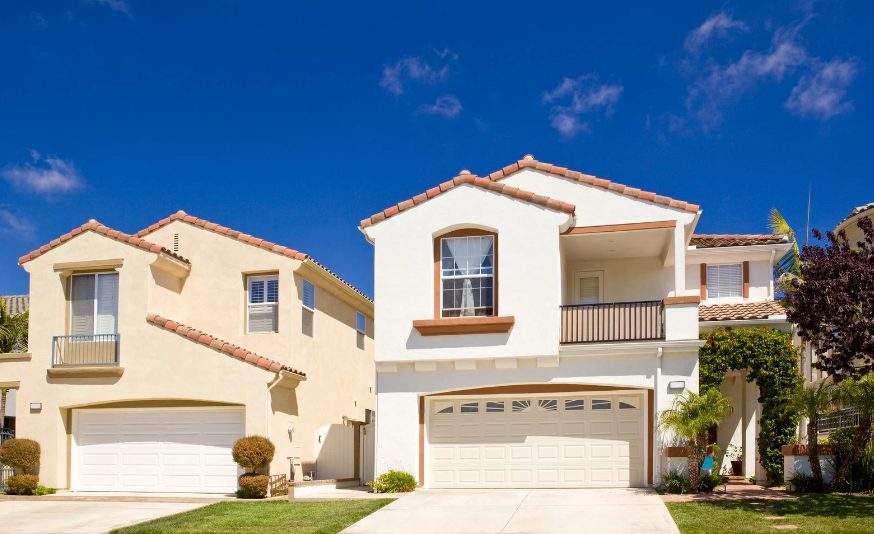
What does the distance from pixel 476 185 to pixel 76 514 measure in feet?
A: 34.6

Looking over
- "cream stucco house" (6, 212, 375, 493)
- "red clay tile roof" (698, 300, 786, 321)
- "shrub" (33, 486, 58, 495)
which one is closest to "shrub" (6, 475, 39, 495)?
"shrub" (33, 486, 58, 495)

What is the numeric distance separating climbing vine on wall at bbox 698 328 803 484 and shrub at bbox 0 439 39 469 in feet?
50.1

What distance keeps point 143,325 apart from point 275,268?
3467mm

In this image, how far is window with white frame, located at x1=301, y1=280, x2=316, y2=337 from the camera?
75.6ft

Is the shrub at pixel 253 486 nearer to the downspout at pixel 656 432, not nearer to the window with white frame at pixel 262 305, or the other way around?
the window with white frame at pixel 262 305

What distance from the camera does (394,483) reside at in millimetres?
19047

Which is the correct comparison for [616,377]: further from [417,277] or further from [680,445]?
[417,277]

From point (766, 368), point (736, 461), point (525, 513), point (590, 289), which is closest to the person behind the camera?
point (525, 513)

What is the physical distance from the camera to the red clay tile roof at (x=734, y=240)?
23812 mm

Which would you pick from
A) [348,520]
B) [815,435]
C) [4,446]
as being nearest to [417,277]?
[348,520]

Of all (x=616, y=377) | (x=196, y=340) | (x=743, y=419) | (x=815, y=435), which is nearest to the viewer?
(x=815, y=435)

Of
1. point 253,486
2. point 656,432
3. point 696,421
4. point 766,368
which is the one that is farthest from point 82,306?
point 766,368

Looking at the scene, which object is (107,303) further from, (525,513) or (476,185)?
(525,513)

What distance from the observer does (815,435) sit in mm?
17078
